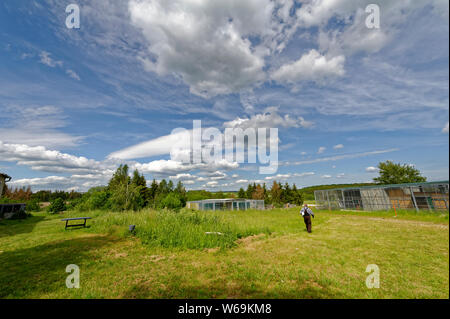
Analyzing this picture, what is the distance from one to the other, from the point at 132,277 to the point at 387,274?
7660 mm

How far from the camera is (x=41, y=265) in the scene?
20.5ft

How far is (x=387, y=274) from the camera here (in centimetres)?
477

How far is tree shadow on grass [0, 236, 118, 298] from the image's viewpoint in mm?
4609

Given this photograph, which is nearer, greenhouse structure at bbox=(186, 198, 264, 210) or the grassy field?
the grassy field

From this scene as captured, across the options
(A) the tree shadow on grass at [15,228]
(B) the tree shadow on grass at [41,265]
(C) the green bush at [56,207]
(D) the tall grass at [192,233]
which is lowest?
(A) the tree shadow on grass at [15,228]

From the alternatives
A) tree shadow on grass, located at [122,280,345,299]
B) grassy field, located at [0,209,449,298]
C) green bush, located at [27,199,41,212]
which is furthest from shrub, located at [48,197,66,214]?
tree shadow on grass, located at [122,280,345,299]

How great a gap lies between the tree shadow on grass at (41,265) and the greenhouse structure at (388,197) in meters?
26.4

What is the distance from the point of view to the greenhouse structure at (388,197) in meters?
15.8

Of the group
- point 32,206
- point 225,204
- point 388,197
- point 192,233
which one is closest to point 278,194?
point 225,204

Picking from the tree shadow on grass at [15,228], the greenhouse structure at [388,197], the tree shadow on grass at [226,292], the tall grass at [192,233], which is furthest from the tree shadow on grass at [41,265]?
the greenhouse structure at [388,197]

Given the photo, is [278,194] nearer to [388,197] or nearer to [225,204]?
[225,204]

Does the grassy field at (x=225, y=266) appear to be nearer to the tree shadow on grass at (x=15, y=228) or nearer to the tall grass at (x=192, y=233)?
the tall grass at (x=192, y=233)

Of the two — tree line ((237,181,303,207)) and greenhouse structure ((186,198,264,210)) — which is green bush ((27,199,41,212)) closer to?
greenhouse structure ((186,198,264,210))

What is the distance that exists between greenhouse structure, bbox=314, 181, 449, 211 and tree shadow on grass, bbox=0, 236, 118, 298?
26364 mm
